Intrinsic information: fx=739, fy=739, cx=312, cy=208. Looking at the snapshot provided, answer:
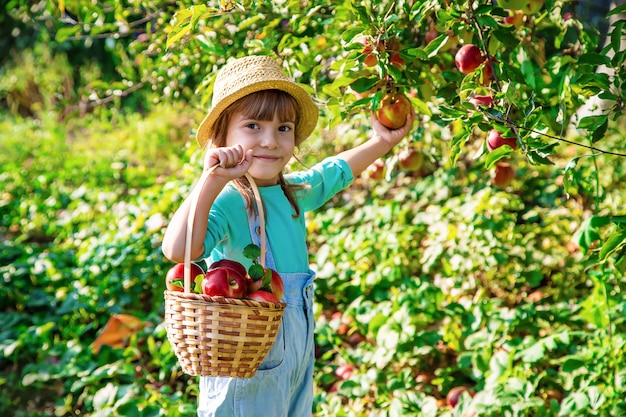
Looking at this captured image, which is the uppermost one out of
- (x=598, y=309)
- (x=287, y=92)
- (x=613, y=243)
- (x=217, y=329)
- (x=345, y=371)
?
(x=287, y=92)

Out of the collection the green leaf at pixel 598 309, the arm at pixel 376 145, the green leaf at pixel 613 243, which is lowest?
the green leaf at pixel 598 309

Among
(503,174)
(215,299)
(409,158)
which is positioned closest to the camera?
(215,299)

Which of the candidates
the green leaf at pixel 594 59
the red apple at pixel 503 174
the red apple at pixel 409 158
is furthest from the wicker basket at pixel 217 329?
the red apple at pixel 503 174

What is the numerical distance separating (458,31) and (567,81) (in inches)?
11.4

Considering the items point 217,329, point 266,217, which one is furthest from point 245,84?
point 217,329

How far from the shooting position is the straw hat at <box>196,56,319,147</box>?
1.66m

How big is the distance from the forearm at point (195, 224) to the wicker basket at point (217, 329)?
25 mm

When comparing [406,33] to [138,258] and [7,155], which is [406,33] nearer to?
[138,258]

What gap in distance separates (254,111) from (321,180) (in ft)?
1.11

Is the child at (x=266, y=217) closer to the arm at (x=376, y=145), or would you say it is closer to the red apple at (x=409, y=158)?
the arm at (x=376, y=145)

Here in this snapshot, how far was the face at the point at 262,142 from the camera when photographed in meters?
1.67

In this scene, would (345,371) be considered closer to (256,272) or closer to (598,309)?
(598,309)

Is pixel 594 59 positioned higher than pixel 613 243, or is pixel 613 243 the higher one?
pixel 594 59

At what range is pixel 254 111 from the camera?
66.2 inches
